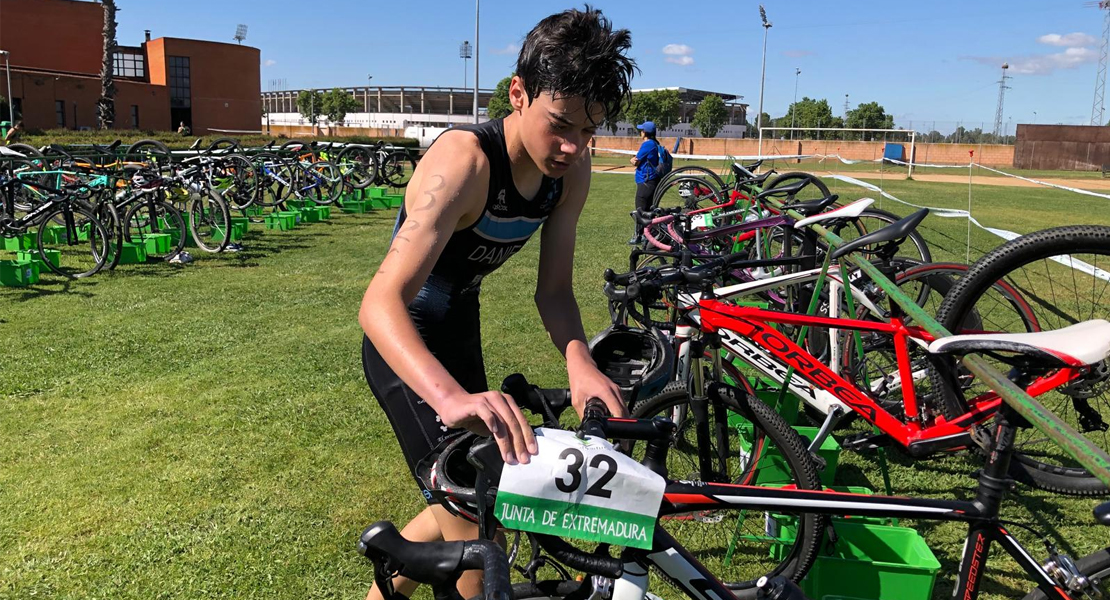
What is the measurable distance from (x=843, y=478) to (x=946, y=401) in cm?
124

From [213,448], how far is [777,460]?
10.3ft

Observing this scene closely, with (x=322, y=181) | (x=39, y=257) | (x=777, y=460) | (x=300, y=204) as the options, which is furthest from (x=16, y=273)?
(x=777, y=460)

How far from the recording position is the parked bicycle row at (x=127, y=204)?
31.2 ft

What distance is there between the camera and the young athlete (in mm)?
1479

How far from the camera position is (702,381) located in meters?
3.15

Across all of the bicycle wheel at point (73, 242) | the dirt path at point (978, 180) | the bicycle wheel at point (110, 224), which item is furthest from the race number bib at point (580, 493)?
the dirt path at point (978, 180)

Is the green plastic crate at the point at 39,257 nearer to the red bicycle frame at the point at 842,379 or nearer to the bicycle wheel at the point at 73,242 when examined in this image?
the bicycle wheel at the point at 73,242

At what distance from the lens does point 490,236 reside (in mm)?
1977

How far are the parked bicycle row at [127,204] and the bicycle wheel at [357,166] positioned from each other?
6.63 ft

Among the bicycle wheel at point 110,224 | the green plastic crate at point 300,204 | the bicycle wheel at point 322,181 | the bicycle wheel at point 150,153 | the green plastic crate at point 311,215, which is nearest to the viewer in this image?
the bicycle wheel at point 110,224

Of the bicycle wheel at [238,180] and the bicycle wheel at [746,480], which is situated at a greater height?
the bicycle wheel at [238,180]

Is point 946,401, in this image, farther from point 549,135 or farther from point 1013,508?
point 549,135

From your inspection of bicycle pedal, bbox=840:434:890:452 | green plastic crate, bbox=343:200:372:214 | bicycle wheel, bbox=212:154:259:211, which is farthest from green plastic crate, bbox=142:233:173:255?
bicycle pedal, bbox=840:434:890:452

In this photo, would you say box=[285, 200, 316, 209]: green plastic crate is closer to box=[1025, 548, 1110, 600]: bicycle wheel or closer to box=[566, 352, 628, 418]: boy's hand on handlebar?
box=[566, 352, 628, 418]: boy's hand on handlebar
